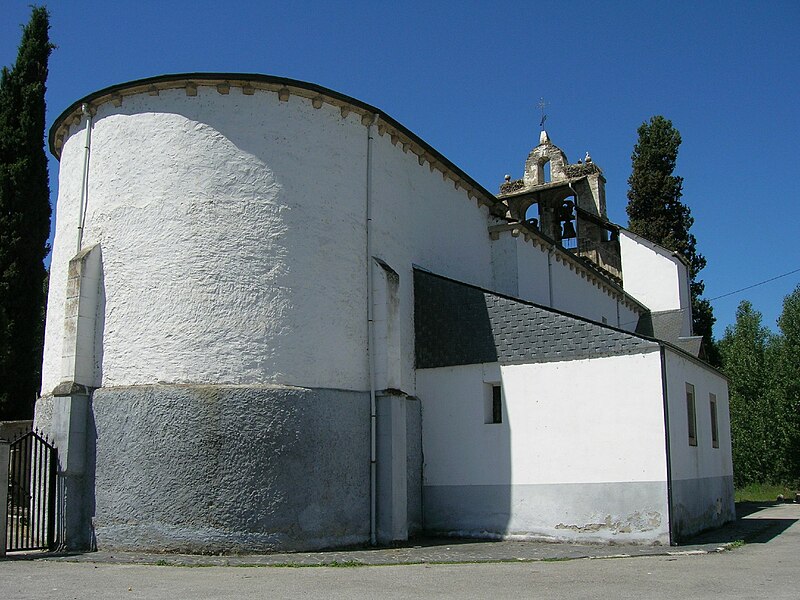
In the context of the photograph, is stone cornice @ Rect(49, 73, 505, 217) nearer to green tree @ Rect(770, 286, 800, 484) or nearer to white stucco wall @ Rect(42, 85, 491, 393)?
white stucco wall @ Rect(42, 85, 491, 393)

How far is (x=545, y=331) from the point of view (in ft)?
51.8

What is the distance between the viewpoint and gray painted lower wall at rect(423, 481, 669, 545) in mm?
14227

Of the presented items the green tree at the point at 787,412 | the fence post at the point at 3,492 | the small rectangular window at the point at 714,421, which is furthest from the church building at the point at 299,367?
the green tree at the point at 787,412

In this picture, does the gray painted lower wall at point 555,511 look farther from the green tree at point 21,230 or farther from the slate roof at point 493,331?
the green tree at point 21,230

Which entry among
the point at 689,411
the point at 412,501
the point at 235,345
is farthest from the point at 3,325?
the point at 689,411

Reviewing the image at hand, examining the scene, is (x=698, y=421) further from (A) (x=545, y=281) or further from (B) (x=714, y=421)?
(A) (x=545, y=281)

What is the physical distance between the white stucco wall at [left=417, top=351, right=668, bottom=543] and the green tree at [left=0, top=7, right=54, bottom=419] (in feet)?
39.5

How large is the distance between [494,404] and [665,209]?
2403 cm

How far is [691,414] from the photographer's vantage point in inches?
655

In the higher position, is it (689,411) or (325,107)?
Result: (325,107)

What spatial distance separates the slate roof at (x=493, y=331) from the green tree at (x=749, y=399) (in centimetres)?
2690

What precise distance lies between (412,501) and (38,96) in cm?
1663

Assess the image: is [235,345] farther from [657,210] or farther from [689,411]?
[657,210]

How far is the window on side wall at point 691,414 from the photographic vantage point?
1627cm
